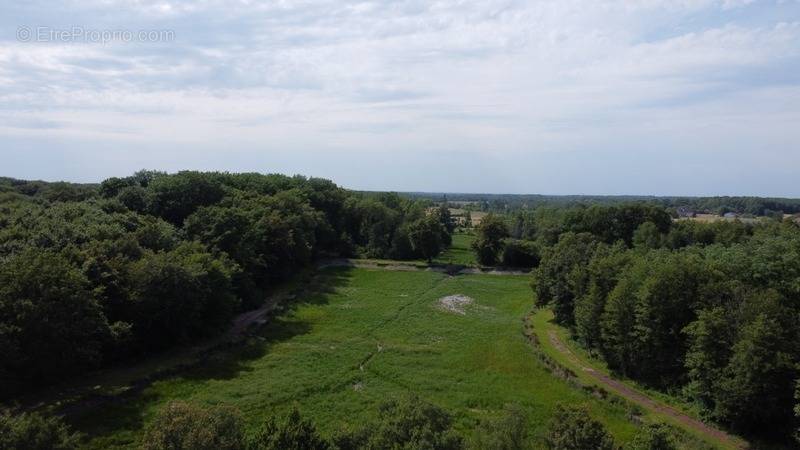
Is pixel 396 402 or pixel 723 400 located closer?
pixel 396 402

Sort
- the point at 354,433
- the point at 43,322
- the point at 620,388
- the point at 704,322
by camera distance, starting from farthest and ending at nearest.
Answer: the point at 620,388
the point at 704,322
the point at 43,322
the point at 354,433

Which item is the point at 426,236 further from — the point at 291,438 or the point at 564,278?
the point at 291,438

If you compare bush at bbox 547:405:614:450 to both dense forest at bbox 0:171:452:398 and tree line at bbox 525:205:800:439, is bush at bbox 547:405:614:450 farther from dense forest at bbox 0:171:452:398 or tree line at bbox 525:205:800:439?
dense forest at bbox 0:171:452:398

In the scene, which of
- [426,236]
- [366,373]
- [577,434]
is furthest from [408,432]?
[426,236]

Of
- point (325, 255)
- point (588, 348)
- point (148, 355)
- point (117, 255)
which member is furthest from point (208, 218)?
point (588, 348)

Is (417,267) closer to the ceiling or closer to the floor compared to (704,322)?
closer to the floor

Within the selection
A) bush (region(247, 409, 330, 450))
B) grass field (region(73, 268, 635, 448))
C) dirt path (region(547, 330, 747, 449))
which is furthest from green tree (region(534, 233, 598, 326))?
bush (region(247, 409, 330, 450))

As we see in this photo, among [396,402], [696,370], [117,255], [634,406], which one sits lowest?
[634,406]

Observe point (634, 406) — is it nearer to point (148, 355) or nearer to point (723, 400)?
point (723, 400)
